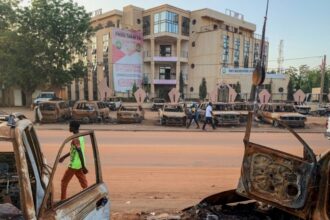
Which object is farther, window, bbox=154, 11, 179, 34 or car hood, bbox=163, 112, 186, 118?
window, bbox=154, 11, 179, 34

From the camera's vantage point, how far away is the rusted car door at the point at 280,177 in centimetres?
301

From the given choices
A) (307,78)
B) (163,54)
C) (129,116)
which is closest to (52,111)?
(129,116)

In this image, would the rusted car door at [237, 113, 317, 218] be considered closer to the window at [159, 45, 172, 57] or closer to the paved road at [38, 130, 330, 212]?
the paved road at [38, 130, 330, 212]

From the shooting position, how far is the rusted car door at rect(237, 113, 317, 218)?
301 centimetres

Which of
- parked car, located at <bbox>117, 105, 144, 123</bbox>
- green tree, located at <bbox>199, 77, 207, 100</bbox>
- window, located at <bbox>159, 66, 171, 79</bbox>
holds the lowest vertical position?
parked car, located at <bbox>117, 105, 144, 123</bbox>

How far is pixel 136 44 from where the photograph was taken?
2092 inches

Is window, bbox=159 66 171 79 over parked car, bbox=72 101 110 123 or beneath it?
over

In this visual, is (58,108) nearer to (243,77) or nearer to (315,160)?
(315,160)

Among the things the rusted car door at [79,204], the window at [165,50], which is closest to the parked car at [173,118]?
the rusted car door at [79,204]

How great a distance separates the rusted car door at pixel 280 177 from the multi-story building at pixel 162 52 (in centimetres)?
4798

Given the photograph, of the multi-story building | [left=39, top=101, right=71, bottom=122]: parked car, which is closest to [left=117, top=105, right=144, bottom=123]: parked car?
[left=39, top=101, right=71, bottom=122]: parked car

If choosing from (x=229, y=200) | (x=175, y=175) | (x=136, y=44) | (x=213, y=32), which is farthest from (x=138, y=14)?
(x=229, y=200)

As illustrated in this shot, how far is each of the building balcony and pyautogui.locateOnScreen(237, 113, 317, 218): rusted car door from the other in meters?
50.0

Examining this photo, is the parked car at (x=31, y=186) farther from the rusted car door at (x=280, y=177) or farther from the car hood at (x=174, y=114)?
the car hood at (x=174, y=114)
